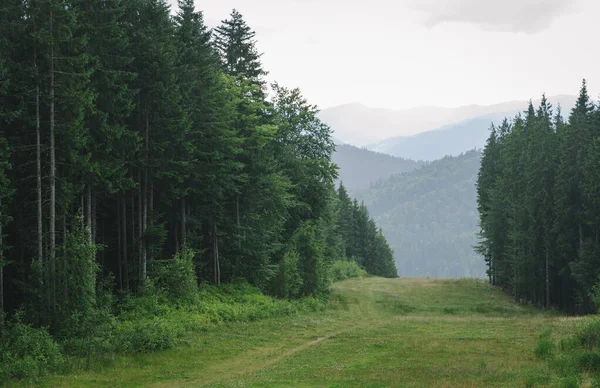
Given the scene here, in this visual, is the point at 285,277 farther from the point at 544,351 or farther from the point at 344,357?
the point at 544,351

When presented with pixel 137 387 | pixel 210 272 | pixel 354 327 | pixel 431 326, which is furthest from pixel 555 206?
pixel 137 387

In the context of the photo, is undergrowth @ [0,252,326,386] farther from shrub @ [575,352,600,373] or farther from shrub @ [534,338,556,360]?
shrub @ [575,352,600,373]

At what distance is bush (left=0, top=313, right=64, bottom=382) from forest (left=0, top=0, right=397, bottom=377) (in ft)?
0.50

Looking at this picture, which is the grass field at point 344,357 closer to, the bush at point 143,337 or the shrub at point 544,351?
the shrub at point 544,351

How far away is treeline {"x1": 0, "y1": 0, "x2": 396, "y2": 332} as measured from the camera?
2380 centimetres

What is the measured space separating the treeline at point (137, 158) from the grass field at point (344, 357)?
5.32 meters

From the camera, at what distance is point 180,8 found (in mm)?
38500

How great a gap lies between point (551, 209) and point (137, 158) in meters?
36.7

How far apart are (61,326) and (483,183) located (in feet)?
196

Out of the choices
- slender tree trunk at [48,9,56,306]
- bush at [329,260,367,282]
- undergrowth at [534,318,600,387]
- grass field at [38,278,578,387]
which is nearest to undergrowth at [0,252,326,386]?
grass field at [38,278,578,387]

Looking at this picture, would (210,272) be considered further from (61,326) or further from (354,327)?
(61,326)

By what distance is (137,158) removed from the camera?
31.6m

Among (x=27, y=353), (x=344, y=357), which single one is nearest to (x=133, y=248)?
(x=27, y=353)

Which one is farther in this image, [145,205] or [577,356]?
[145,205]
